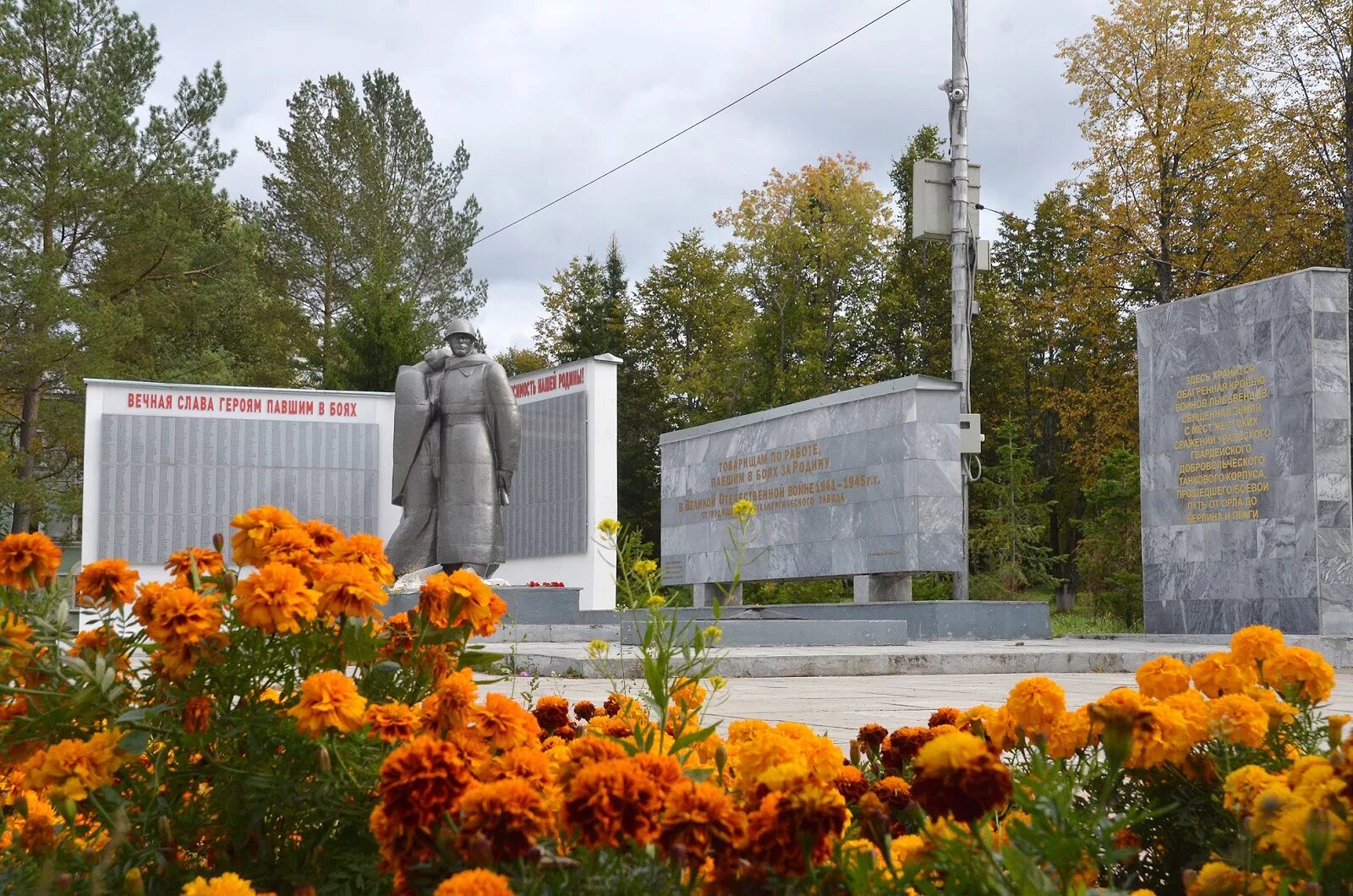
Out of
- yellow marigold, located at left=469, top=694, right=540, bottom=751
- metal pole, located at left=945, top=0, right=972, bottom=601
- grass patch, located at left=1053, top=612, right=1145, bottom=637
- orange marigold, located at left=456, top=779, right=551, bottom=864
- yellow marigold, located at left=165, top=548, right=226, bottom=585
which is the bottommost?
grass patch, located at left=1053, top=612, right=1145, bottom=637

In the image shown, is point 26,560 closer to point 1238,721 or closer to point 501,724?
point 501,724

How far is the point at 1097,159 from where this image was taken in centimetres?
2708

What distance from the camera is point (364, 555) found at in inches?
77.2

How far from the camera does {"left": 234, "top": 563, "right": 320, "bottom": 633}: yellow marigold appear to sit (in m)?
1.68

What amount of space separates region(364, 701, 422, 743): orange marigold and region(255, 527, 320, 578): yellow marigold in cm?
31

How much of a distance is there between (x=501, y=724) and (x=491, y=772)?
14 centimetres

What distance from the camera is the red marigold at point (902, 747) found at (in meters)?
2.12

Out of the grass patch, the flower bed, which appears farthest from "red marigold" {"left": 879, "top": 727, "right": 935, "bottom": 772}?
the grass patch

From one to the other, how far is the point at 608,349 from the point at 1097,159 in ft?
46.9

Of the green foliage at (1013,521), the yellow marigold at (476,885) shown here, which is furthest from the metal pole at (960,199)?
the yellow marigold at (476,885)

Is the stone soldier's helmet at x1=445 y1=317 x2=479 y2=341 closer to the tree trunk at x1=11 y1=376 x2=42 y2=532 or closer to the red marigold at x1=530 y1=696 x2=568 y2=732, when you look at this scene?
the red marigold at x1=530 y1=696 x2=568 y2=732

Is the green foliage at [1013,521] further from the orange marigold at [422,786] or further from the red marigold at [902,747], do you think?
the orange marigold at [422,786]

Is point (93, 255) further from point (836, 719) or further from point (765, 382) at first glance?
point (836, 719)

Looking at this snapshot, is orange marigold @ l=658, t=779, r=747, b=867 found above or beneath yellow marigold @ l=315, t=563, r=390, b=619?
beneath
